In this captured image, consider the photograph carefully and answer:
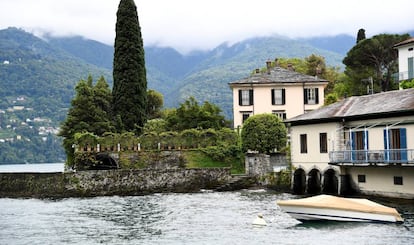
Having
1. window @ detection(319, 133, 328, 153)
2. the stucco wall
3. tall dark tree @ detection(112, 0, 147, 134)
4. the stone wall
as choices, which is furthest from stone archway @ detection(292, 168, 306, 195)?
tall dark tree @ detection(112, 0, 147, 134)

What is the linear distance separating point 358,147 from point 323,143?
10.8ft

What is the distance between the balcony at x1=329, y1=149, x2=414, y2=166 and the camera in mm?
38094

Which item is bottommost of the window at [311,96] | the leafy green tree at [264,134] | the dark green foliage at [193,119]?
the leafy green tree at [264,134]

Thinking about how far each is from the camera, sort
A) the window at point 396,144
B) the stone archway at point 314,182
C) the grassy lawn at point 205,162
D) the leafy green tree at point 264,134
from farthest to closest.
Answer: the grassy lawn at point 205,162 < the leafy green tree at point 264,134 < the stone archway at point 314,182 < the window at point 396,144

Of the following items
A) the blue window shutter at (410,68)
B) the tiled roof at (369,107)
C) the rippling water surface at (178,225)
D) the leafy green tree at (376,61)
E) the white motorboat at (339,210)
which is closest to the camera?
the rippling water surface at (178,225)

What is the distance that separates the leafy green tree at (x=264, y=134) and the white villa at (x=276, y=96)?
39.5 feet

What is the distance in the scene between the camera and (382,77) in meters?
70.4

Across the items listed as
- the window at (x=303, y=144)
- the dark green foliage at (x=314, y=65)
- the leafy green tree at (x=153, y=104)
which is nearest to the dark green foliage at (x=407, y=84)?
the window at (x=303, y=144)

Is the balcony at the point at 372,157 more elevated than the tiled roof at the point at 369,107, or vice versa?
the tiled roof at the point at 369,107

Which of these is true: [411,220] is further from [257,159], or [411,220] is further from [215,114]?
[215,114]

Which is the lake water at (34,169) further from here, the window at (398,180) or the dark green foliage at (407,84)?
the window at (398,180)

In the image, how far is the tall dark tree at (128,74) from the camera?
219 feet

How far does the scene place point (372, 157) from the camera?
40.5 metres

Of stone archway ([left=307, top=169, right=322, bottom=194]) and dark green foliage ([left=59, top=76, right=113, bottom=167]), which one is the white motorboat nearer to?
stone archway ([left=307, top=169, right=322, bottom=194])
